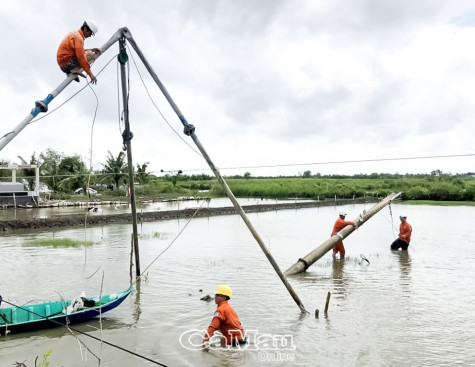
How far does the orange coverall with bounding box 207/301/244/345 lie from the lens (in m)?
6.43

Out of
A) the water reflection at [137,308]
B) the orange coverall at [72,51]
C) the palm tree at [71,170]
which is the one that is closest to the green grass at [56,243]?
the water reflection at [137,308]

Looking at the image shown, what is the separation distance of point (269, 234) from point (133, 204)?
14.2 metres

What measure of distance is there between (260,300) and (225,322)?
3.73 metres

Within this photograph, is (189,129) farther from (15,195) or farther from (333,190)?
(333,190)

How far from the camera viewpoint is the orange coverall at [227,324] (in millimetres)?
6434

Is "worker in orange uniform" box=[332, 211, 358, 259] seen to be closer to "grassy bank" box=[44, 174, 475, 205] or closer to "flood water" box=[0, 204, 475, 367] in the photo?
"flood water" box=[0, 204, 475, 367]

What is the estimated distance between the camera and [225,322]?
6.59m

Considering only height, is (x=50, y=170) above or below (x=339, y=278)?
above

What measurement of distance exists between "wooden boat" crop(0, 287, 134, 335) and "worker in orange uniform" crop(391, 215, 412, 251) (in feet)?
39.4

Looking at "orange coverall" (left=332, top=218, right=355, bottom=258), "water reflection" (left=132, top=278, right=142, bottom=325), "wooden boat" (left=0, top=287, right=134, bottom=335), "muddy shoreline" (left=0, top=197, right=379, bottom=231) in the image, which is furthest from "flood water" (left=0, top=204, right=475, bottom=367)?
"muddy shoreline" (left=0, top=197, right=379, bottom=231)

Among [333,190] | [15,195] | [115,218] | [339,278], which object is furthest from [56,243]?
[333,190]

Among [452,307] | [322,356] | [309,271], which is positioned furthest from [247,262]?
[322,356]

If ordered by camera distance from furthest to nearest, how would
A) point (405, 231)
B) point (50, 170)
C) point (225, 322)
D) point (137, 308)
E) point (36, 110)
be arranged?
point (50, 170)
point (405, 231)
point (137, 308)
point (225, 322)
point (36, 110)

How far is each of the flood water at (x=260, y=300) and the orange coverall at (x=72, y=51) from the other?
3.13 m
